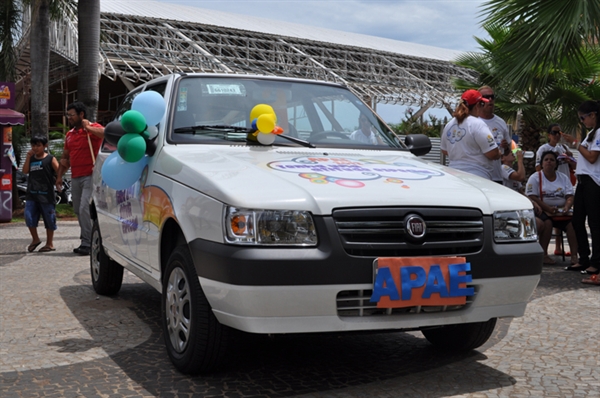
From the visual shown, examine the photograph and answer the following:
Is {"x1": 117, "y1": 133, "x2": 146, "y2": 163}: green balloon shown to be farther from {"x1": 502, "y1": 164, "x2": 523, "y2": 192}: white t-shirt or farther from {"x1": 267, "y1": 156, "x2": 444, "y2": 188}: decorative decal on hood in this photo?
{"x1": 502, "y1": 164, "x2": 523, "y2": 192}: white t-shirt

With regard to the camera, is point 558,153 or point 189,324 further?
point 558,153

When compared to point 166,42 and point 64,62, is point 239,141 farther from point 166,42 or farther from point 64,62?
point 166,42

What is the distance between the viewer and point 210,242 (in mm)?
3572

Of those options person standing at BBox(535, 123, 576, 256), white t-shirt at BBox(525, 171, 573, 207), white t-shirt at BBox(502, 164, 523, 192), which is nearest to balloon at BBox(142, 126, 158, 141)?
white t-shirt at BBox(502, 164, 523, 192)

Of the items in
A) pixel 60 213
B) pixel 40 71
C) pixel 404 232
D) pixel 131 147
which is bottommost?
pixel 60 213

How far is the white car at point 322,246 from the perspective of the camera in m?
3.44

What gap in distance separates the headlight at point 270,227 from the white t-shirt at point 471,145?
135 inches

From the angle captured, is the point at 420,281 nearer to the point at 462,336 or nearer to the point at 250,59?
the point at 462,336

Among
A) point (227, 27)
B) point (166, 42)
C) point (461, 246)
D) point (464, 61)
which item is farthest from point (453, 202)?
point (227, 27)

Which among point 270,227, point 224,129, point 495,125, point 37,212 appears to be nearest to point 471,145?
point 495,125

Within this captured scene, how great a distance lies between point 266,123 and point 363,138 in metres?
0.81

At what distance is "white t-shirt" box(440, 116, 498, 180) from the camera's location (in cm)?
644

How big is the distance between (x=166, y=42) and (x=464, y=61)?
22.9m

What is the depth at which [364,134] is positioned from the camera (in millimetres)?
5195
